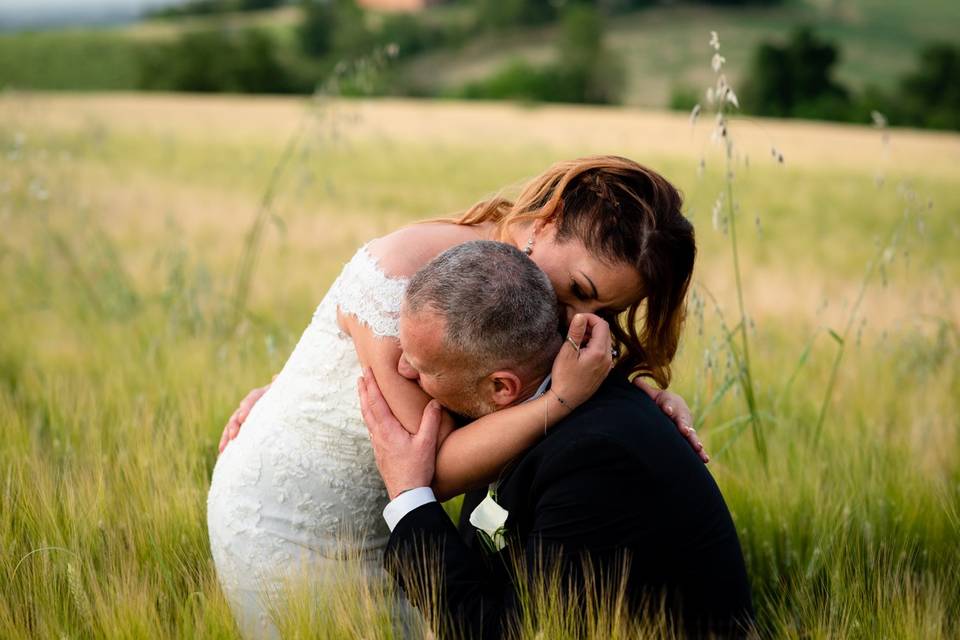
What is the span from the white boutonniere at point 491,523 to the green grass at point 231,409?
0.83 ft

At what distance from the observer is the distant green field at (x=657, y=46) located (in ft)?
182

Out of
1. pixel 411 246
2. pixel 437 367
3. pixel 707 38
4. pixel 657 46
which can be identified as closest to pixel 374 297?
pixel 411 246

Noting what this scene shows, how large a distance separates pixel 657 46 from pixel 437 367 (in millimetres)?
64025

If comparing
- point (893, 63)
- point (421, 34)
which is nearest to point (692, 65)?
point (893, 63)

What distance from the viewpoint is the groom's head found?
2021 mm

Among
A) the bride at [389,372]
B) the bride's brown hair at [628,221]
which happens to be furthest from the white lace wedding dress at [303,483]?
the bride's brown hair at [628,221]

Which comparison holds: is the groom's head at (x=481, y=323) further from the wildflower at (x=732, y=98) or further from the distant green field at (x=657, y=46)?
the distant green field at (x=657, y=46)

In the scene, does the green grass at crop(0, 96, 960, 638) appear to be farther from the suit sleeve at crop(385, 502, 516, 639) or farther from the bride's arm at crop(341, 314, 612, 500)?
the bride's arm at crop(341, 314, 612, 500)

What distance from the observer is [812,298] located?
735 cm

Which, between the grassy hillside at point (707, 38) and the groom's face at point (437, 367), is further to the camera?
the grassy hillside at point (707, 38)

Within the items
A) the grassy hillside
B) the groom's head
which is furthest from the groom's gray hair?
the grassy hillside

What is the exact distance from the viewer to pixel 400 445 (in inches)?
87.5

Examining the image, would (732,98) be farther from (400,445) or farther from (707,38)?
(707,38)

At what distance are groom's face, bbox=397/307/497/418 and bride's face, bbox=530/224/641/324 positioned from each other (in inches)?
13.0
